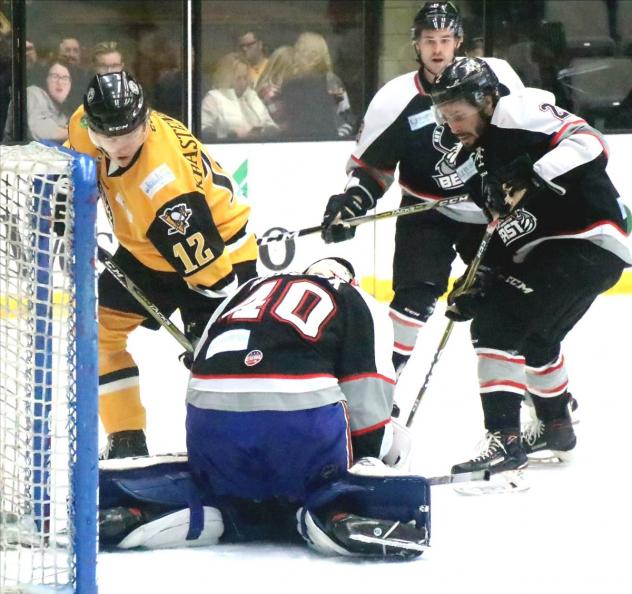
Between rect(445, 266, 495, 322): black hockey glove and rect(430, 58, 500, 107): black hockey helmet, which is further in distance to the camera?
rect(445, 266, 495, 322): black hockey glove

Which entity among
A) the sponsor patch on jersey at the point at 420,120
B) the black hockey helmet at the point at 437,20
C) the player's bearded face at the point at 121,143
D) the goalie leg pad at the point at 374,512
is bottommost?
the goalie leg pad at the point at 374,512

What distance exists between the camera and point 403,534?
2809 millimetres

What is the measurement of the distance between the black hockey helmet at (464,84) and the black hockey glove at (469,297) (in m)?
0.52

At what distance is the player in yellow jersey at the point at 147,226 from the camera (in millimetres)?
3342

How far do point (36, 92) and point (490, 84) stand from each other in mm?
3877

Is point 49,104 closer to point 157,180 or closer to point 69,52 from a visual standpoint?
point 69,52

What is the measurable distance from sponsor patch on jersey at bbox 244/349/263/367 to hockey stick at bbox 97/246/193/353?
82 centimetres

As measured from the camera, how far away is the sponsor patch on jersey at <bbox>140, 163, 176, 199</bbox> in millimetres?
3359

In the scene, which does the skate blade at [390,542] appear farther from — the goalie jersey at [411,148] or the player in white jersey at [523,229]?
the goalie jersey at [411,148]

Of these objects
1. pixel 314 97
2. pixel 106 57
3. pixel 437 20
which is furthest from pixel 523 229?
pixel 106 57

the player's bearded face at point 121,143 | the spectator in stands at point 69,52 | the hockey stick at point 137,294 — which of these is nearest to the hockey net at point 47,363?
the player's bearded face at point 121,143

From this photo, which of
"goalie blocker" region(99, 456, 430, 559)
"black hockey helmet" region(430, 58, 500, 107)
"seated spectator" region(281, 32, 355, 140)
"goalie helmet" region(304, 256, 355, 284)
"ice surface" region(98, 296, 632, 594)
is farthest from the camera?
"seated spectator" region(281, 32, 355, 140)

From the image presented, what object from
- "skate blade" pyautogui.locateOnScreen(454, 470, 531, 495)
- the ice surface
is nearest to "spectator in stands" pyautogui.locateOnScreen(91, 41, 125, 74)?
the ice surface

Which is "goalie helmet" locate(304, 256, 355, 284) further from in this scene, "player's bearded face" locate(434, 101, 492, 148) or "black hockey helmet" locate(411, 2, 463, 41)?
"black hockey helmet" locate(411, 2, 463, 41)
